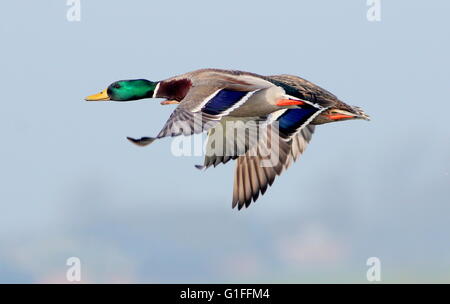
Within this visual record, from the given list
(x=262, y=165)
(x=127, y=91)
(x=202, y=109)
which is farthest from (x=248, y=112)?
(x=127, y=91)

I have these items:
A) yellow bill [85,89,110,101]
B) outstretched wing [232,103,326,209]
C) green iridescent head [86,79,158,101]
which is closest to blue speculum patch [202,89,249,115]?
Answer: outstretched wing [232,103,326,209]

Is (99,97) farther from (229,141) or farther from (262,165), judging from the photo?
(262,165)

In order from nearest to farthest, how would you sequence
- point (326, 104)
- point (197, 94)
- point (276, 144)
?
point (197, 94), point (326, 104), point (276, 144)

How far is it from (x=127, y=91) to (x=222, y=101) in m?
1.77

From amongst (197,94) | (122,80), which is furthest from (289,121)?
(122,80)

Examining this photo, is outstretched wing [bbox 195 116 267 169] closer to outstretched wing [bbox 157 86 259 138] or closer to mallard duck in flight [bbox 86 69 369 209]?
mallard duck in flight [bbox 86 69 369 209]

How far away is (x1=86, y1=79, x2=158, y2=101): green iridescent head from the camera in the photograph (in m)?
10.9

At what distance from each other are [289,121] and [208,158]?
3.16 ft

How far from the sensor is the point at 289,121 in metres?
10.4

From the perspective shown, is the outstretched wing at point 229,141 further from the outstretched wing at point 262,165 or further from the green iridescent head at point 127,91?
the green iridescent head at point 127,91

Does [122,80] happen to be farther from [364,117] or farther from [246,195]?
[364,117]

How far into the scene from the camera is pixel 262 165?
36.2 feet

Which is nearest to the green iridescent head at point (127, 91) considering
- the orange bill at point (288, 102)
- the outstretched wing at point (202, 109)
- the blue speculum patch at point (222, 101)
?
the outstretched wing at point (202, 109)

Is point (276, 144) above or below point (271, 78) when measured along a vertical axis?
below
